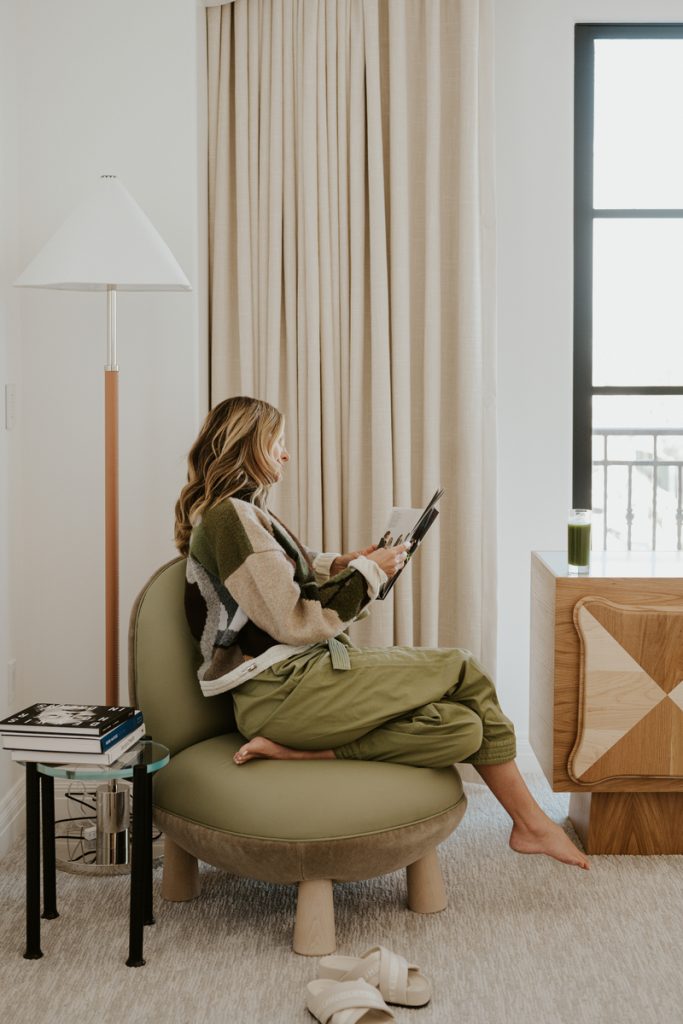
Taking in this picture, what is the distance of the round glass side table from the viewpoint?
2025 mm

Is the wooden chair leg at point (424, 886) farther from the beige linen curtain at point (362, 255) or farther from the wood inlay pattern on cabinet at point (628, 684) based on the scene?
the beige linen curtain at point (362, 255)

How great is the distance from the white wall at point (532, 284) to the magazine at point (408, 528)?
3.33ft

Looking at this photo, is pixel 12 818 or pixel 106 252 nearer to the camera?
pixel 106 252

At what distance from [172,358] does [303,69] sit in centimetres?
98

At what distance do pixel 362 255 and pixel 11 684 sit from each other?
1623 millimetres

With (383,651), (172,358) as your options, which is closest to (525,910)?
(383,651)

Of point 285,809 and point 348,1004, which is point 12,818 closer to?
point 285,809

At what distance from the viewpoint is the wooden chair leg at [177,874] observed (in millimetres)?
2350

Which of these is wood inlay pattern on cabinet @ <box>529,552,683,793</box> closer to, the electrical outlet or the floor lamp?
the floor lamp

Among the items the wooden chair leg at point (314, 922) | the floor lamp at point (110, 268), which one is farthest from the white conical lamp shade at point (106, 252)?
the wooden chair leg at point (314, 922)

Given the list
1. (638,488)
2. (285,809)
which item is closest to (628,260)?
(638,488)

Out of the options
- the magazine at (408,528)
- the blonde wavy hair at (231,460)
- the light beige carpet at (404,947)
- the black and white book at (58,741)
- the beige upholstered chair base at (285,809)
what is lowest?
the light beige carpet at (404,947)

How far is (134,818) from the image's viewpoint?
2084mm

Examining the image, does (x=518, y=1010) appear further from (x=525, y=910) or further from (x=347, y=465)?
(x=347, y=465)
